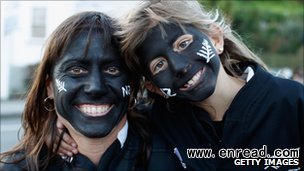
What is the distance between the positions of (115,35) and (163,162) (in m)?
0.70

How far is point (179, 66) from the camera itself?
2830 millimetres

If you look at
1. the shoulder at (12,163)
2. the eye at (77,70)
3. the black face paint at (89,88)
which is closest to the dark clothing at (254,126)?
the black face paint at (89,88)

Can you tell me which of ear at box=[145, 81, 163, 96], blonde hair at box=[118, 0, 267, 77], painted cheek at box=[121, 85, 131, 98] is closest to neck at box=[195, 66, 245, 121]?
blonde hair at box=[118, 0, 267, 77]

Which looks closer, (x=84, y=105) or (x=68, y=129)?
(x=84, y=105)

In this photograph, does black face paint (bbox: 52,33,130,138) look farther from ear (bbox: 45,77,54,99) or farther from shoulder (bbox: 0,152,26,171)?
shoulder (bbox: 0,152,26,171)

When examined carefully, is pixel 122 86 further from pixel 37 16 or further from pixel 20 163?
pixel 37 16

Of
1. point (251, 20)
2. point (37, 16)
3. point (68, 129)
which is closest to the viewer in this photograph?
point (68, 129)

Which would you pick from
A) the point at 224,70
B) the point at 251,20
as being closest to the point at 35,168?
the point at 224,70

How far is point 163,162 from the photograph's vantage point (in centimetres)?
298

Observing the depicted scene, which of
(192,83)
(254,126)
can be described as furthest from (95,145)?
(254,126)

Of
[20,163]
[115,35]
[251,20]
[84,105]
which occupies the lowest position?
[251,20]

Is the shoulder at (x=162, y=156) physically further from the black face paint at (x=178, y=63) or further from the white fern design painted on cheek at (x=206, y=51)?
the white fern design painted on cheek at (x=206, y=51)

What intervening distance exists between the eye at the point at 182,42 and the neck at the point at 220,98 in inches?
10.4

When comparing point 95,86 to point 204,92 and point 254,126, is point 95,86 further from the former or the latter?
point 254,126
